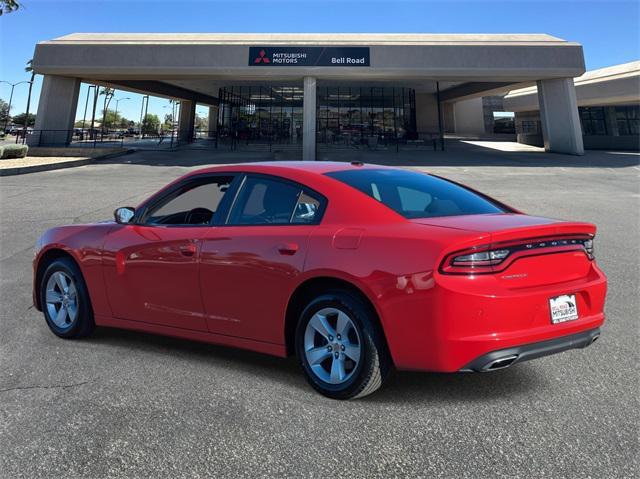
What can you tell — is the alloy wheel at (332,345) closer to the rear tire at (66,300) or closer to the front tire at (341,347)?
the front tire at (341,347)

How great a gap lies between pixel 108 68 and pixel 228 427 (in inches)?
1272

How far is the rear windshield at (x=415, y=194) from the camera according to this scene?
3.36 metres

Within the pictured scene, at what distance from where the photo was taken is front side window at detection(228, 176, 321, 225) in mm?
3423

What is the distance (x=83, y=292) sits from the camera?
14.2 feet

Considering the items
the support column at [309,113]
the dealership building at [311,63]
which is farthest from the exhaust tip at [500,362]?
the support column at [309,113]

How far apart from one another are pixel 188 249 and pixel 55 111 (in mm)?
33568

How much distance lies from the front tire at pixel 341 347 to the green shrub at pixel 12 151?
26.2 meters

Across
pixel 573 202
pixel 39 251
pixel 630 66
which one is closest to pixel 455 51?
pixel 630 66

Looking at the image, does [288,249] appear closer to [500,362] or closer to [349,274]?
[349,274]

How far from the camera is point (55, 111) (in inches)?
1260

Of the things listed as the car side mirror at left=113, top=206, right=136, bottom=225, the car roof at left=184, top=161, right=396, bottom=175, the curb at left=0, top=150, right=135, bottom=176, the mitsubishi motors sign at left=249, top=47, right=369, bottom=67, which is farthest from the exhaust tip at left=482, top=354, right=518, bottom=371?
the mitsubishi motors sign at left=249, top=47, right=369, bottom=67

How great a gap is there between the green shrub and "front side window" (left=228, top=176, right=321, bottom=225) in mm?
25381

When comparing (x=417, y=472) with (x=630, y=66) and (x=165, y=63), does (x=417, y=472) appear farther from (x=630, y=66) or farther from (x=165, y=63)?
(x=630, y=66)

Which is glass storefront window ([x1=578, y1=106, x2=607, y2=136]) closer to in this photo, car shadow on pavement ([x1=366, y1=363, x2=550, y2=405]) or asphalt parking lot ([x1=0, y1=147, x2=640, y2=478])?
asphalt parking lot ([x1=0, y1=147, x2=640, y2=478])
